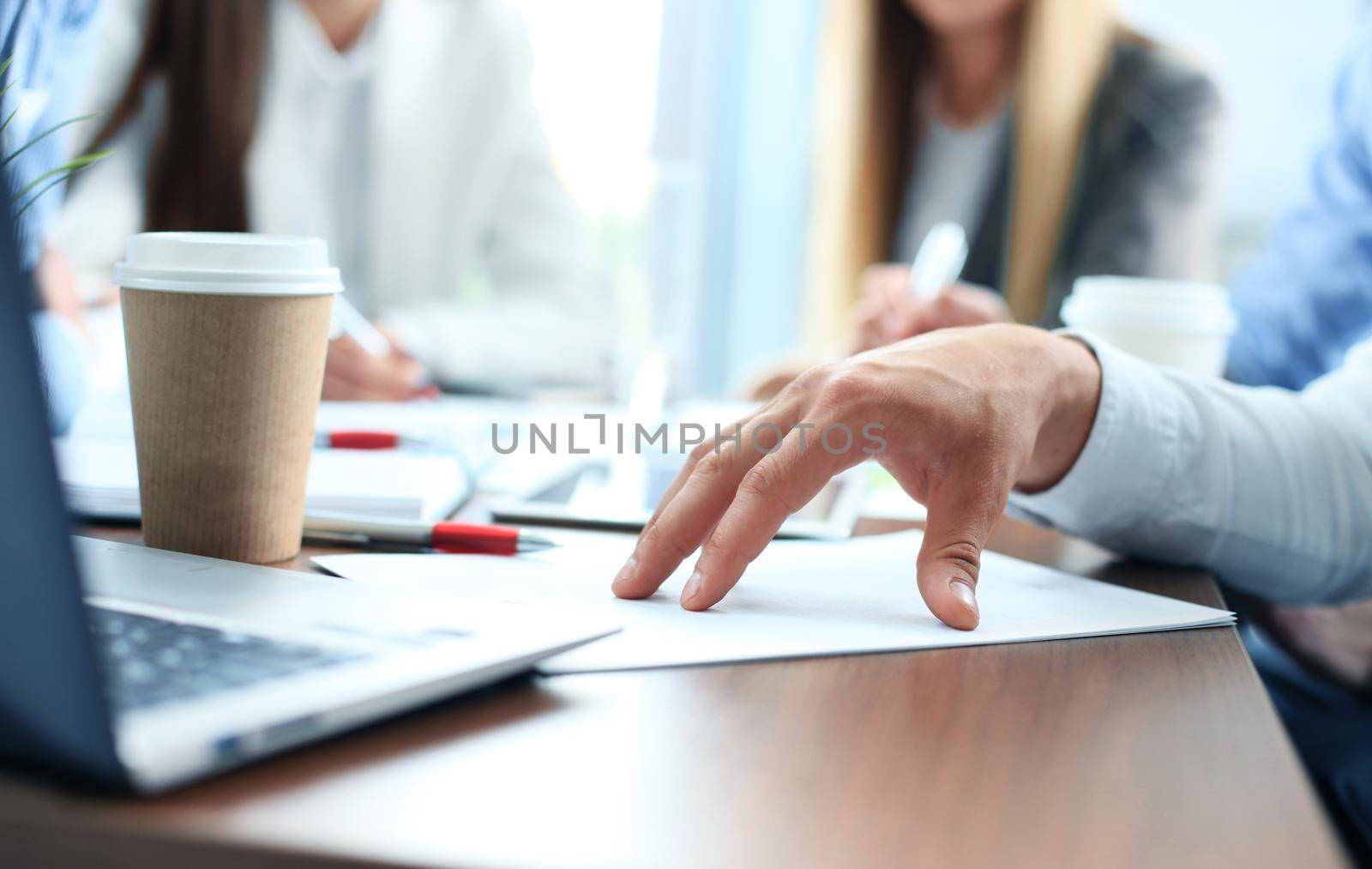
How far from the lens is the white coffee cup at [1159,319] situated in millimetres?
782

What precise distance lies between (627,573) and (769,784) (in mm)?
189

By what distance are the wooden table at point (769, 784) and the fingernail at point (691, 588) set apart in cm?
7

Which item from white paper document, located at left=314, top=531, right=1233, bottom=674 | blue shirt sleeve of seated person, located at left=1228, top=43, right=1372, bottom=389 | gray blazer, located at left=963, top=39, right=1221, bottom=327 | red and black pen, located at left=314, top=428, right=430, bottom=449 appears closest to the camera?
white paper document, located at left=314, top=531, right=1233, bottom=674

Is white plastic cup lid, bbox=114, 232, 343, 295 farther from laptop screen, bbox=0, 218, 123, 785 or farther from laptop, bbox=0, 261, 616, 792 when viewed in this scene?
laptop screen, bbox=0, 218, 123, 785

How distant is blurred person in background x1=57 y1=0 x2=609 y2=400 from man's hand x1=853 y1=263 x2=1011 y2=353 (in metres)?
0.43

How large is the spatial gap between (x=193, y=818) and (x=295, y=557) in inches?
10.9

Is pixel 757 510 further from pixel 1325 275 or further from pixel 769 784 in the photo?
pixel 1325 275

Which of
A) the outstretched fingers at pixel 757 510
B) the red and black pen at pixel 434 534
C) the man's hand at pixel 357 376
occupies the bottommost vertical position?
the man's hand at pixel 357 376

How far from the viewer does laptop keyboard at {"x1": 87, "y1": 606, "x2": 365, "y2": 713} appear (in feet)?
0.91

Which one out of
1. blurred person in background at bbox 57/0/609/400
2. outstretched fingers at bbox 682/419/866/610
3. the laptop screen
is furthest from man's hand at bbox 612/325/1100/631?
blurred person in background at bbox 57/0/609/400

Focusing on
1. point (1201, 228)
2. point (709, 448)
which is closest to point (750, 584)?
point (709, 448)

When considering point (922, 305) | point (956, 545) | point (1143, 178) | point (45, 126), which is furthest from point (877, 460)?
point (1143, 178)

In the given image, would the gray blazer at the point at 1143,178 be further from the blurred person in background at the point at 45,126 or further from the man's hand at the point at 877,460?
the blurred person in background at the point at 45,126

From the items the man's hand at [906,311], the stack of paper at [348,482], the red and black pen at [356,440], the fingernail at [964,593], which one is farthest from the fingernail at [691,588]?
the man's hand at [906,311]
